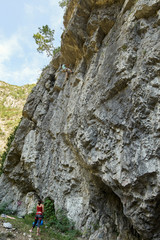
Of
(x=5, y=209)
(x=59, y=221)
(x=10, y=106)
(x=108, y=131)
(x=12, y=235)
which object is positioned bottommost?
(x=5, y=209)

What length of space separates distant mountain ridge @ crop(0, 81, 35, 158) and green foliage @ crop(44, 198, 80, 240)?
3052cm

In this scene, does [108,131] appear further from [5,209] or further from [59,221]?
[5,209]

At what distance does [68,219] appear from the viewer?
9844mm

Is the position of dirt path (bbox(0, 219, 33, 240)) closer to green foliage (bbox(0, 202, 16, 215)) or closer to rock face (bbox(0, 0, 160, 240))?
rock face (bbox(0, 0, 160, 240))

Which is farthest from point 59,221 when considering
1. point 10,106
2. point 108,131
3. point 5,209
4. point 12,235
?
point 10,106

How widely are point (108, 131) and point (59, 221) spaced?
6.05 m

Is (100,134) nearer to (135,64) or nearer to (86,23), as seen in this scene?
(135,64)

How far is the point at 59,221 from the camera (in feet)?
32.5

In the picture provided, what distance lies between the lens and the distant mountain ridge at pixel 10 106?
42.4 m

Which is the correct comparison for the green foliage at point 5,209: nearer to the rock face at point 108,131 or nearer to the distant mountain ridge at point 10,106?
the rock face at point 108,131

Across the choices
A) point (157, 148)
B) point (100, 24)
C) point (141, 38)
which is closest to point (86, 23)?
point (100, 24)

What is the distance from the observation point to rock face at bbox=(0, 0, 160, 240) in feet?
18.8

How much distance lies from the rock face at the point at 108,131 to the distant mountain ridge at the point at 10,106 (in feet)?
97.2

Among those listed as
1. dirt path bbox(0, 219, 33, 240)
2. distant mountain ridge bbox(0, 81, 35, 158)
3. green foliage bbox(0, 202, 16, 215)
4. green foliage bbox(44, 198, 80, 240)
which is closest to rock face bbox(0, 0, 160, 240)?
green foliage bbox(44, 198, 80, 240)
